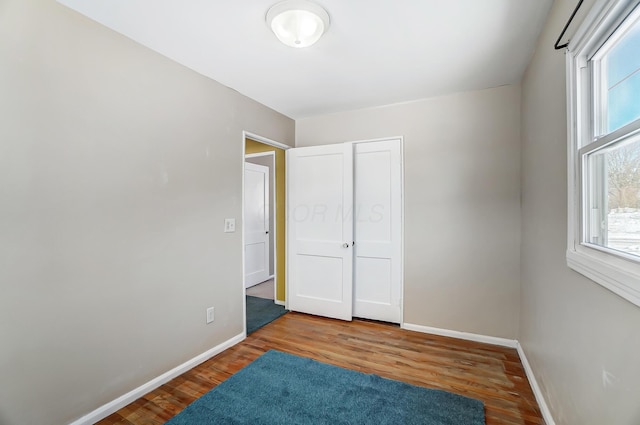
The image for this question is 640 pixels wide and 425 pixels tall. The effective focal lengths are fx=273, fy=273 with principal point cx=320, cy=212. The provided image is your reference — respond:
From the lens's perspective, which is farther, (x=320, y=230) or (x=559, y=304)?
(x=320, y=230)

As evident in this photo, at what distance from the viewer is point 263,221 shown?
5.03 meters

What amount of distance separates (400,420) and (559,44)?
2.31m

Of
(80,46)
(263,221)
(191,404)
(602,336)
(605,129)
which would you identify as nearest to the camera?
(602,336)

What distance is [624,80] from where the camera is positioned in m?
1.02

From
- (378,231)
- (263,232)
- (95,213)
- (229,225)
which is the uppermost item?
(95,213)

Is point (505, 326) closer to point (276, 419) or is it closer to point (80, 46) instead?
point (276, 419)

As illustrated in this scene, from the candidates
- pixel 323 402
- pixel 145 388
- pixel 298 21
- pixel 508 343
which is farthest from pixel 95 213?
pixel 508 343

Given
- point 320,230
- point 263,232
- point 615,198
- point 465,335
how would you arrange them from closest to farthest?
1. point 615,198
2. point 465,335
3. point 320,230
4. point 263,232

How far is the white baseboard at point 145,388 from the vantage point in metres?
1.68

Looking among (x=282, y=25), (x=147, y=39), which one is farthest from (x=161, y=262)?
(x=282, y=25)

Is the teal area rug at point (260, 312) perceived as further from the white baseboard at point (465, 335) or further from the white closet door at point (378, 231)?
the white baseboard at point (465, 335)

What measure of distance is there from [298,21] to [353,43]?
0.49 metres

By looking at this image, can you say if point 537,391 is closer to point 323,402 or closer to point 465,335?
point 465,335

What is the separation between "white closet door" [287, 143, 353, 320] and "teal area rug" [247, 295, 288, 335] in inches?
9.1
